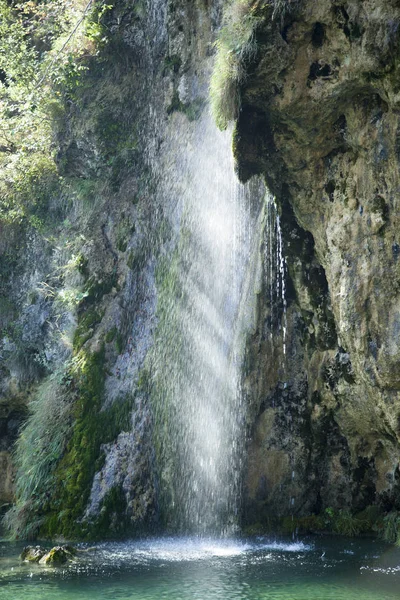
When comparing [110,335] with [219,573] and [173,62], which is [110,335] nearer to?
[173,62]

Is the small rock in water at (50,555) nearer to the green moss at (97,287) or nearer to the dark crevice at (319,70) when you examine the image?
the green moss at (97,287)

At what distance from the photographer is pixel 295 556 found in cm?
873

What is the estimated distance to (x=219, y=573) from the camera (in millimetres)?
7859

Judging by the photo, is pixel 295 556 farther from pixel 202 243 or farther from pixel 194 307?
pixel 202 243

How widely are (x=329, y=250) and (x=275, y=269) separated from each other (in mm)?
1804

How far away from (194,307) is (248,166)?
130 inches

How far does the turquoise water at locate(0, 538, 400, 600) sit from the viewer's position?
6.88 m

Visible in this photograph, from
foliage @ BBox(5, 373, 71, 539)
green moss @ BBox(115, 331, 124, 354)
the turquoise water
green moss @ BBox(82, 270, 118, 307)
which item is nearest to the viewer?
the turquoise water

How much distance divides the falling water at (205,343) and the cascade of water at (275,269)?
1.62ft

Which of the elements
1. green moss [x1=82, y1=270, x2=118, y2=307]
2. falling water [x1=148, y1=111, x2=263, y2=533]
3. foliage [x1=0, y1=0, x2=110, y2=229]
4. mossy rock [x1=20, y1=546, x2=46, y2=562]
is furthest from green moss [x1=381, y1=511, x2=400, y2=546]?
foliage [x1=0, y1=0, x2=110, y2=229]

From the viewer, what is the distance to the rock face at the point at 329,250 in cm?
828

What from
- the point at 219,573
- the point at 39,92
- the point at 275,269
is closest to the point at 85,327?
the point at 275,269

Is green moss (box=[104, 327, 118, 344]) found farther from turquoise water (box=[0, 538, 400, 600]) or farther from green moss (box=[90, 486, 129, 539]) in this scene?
turquoise water (box=[0, 538, 400, 600])

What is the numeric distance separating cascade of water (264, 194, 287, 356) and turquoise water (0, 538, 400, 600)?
11.1ft
